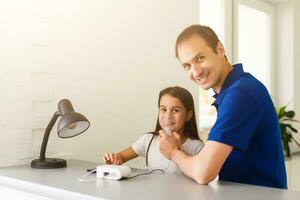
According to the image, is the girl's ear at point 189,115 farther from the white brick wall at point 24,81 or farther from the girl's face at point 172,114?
the white brick wall at point 24,81

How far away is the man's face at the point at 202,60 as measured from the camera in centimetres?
134

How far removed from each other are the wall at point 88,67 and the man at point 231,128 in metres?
0.61

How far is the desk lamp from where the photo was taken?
1.44 meters

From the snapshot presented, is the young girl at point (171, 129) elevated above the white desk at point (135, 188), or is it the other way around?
the young girl at point (171, 129)

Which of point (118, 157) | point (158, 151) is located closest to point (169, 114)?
point (158, 151)

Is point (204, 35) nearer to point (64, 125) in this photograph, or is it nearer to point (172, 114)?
point (172, 114)

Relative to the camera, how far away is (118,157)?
5.42 ft

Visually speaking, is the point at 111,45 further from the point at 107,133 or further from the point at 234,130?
the point at 234,130

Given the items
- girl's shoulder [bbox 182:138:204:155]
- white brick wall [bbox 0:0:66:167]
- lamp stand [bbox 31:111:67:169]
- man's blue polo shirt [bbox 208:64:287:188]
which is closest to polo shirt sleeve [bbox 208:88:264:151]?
man's blue polo shirt [bbox 208:64:287:188]

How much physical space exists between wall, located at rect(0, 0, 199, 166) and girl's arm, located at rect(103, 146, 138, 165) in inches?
12.0

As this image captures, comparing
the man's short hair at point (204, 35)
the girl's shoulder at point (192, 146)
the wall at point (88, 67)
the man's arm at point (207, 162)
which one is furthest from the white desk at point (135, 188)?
the man's short hair at point (204, 35)

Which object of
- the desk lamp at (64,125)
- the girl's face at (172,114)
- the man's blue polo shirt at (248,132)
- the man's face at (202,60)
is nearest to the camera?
the man's blue polo shirt at (248,132)

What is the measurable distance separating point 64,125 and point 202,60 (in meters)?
0.54

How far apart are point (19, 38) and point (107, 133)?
674mm
